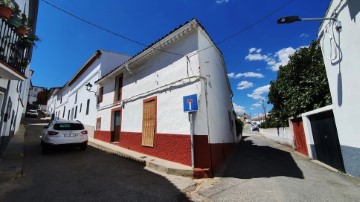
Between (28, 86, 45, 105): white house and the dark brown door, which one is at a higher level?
(28, 86, 45, 105): white house

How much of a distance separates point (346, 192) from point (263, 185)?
1.95 metres

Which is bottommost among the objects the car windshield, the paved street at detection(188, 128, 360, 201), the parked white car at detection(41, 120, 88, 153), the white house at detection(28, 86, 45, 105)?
the paved street at detection(188, 128, 360, 201)

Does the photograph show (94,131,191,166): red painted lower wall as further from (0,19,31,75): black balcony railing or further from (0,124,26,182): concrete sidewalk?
(0,19,31,75): black balcony railing

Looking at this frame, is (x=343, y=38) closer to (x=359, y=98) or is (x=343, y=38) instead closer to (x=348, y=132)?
(x=359, y=98)

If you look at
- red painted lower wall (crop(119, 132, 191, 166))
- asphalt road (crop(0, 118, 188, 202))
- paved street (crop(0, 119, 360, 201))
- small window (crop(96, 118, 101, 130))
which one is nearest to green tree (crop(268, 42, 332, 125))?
paved street (crop(0, 119, 360, 201))

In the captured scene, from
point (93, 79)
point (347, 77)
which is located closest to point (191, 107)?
point (347, 77)

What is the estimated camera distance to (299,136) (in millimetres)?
11977

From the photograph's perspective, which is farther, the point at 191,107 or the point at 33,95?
the point at 33,95

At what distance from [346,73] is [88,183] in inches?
328

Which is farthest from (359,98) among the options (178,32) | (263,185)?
(178,32)

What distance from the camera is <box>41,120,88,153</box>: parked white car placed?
8.74m

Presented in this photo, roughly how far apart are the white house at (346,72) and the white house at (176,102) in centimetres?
421

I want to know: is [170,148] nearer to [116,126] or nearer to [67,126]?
[67,126]

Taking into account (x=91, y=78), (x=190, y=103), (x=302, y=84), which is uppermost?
(x=91, y=78)
